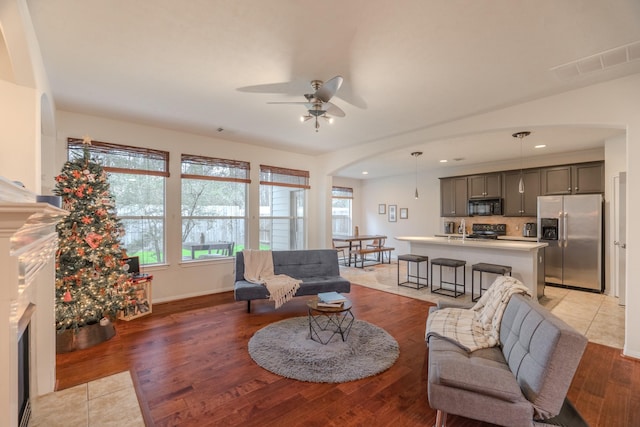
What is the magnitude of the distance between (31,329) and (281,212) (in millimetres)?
4331

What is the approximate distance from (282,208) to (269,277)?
2.03 meters

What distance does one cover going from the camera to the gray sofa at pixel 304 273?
4.09 metres

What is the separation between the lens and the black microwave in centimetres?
680

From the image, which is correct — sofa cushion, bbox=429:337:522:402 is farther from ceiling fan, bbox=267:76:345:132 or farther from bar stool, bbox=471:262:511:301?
bar stool, bbox=471:262:511:301

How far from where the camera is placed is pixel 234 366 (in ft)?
8.87

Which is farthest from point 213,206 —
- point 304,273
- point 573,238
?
point 573,238

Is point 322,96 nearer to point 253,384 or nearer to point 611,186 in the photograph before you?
point 253,384

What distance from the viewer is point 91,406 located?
2059 mm

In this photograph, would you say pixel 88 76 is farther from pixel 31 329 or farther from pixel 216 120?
pixel 31 329

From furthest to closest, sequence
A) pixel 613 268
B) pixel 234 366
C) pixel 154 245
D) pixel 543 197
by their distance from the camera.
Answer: pixel 543 197 < pixel 613 268 < pixel 154 245 < pixel 234 366

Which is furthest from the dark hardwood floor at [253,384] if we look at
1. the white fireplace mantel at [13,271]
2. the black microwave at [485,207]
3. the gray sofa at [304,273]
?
the black microwave at [485,207]

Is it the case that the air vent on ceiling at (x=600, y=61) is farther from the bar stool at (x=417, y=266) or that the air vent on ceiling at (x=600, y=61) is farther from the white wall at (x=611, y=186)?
the bar stool at (x=417, y=266)

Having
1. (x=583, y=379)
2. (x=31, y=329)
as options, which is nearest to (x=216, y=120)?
(x=31, y=329)

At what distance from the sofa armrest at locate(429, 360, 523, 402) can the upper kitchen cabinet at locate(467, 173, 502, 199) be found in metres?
6.11
